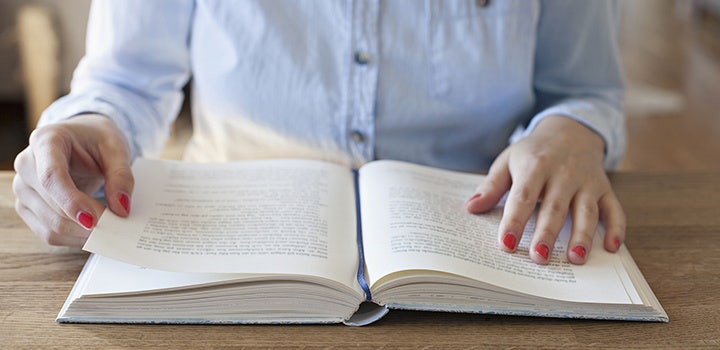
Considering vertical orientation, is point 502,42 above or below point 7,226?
above

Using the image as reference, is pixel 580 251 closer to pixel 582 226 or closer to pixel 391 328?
pixel 582 226

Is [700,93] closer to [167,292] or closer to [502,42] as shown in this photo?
[502,42]

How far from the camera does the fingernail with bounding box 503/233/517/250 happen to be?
701 millimetres

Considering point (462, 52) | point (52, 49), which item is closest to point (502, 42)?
point (462, 52)

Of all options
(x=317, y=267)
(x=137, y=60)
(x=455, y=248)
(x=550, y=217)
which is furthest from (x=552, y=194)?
(x=137, y=60)

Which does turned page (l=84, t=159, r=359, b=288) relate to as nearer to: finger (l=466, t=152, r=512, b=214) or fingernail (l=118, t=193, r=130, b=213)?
fingernail (l=118, t=193, r=130, b=213)

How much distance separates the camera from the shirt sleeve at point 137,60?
937mm

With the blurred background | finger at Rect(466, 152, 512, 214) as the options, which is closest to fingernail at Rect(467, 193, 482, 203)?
finger at Rect(466, 152, 512, 214)

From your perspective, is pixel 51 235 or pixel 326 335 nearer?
pixel 326 335

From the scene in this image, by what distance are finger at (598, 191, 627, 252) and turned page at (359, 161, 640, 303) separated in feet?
0.03

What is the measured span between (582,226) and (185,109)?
7.05 ft

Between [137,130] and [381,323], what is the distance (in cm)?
44

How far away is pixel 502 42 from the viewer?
98 centimetres

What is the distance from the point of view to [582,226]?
2.40 ft
